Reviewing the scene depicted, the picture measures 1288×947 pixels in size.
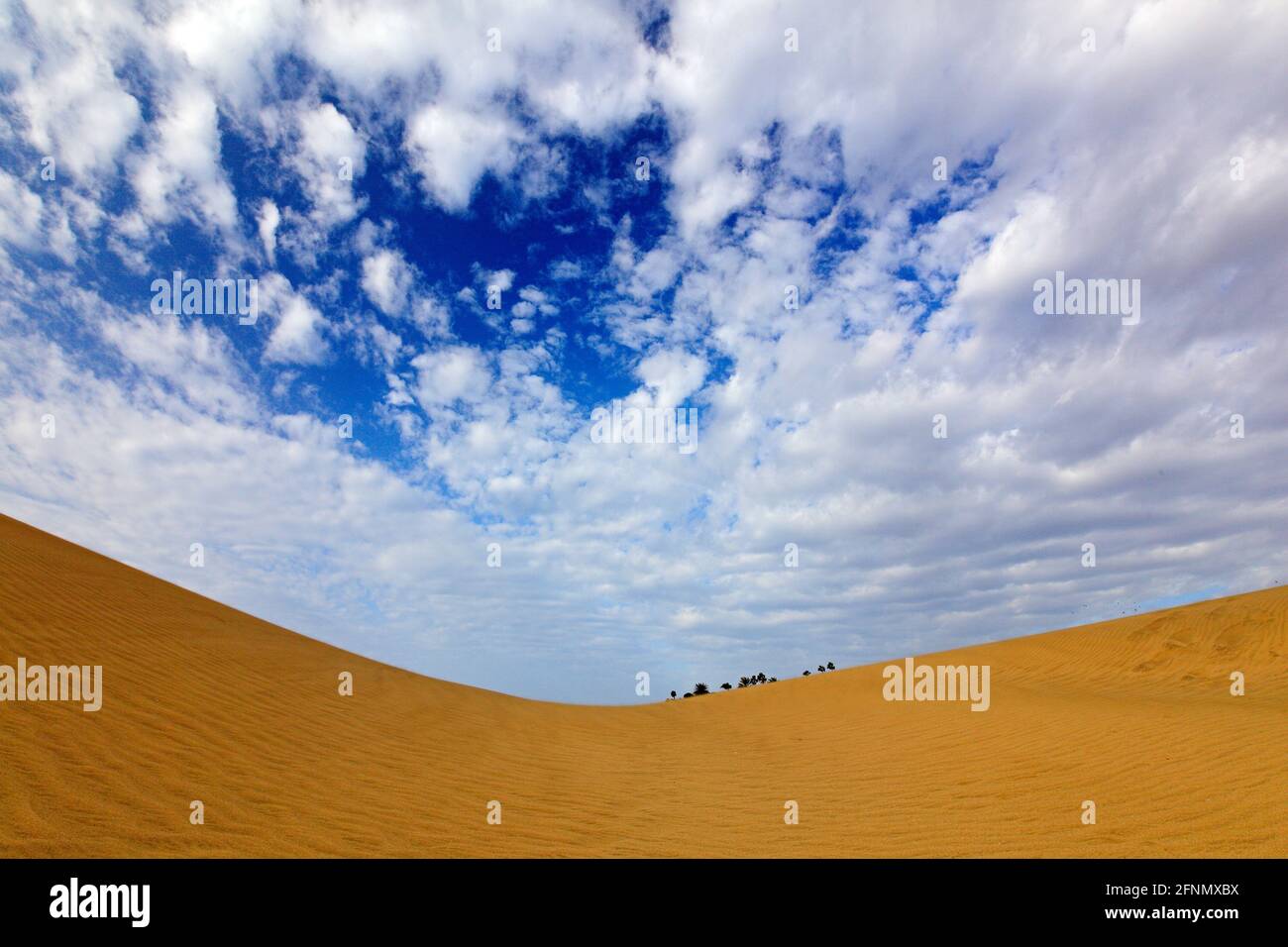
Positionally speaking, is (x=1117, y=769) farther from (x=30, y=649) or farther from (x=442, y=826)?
(x=30, y=649)

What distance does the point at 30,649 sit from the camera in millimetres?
8367

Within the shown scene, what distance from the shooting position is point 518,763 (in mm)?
8867

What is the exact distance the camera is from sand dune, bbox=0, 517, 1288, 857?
5.21 meters

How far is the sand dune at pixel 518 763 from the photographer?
205 inches
